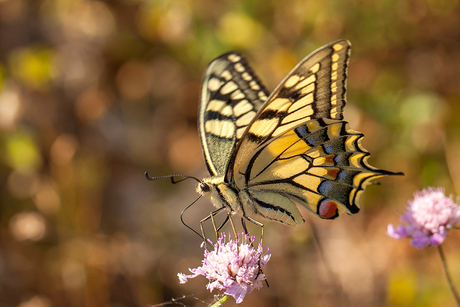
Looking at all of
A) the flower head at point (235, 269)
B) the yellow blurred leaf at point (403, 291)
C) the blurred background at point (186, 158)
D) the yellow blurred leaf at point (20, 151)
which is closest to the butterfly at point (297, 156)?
the flower head at point (235, 269)

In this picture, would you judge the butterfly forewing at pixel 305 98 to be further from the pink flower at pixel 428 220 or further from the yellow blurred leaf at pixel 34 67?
the yellow blurred leaf at pixel 34 67

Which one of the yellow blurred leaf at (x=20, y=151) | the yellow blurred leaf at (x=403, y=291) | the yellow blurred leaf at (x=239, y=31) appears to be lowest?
the yellow blurred leaf at (x=403, y=291)

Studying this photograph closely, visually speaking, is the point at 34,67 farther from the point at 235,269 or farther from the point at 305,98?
the point at 235,269

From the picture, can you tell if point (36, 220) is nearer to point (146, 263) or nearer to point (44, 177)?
point (44, 177)

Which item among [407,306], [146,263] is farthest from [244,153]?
[146,263]

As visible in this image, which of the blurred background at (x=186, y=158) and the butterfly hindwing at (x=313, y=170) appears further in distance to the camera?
the blurred background at (x=186, y=158)

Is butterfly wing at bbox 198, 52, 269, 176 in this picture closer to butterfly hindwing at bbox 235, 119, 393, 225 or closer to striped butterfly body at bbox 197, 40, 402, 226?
striped butterfly body at bbox 197, 40, 402, 226

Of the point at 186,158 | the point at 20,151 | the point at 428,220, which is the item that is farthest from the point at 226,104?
the point at 20,151
